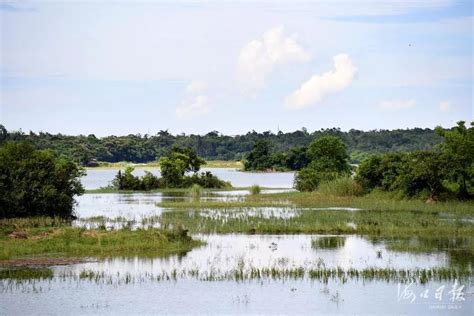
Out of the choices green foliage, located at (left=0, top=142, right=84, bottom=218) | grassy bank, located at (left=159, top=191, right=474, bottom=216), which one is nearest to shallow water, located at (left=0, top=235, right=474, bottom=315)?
green foliage, located at (left=0, top=142, right=84, bottom=218)

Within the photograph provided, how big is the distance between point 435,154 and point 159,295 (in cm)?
3576

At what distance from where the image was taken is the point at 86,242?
3456 centimetres

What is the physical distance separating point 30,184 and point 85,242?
31.1 feet

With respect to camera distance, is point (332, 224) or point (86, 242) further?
point (332, 224)

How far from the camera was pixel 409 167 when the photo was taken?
2255 inches

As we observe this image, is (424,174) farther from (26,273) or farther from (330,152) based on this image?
(26,273)

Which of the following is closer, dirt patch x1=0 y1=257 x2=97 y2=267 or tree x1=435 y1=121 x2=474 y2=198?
dirt patch x1=0 y1=257 x2=97 y2=267

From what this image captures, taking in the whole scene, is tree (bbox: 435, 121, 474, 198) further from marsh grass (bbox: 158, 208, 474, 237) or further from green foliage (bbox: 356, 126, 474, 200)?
marsh grass (bbox: 158, 208, 474, 237)

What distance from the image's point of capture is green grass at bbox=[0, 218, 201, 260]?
109 feet

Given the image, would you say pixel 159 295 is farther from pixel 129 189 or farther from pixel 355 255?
pixel 129 189

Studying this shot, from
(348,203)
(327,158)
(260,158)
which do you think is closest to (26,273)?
(348,203)

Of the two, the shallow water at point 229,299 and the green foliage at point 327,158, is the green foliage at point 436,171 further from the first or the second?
the shallow water at point 229,299

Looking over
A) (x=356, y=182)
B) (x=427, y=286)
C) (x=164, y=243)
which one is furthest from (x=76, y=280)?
(x=356, y=182)

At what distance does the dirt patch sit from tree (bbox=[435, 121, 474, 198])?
31136 millimetres
